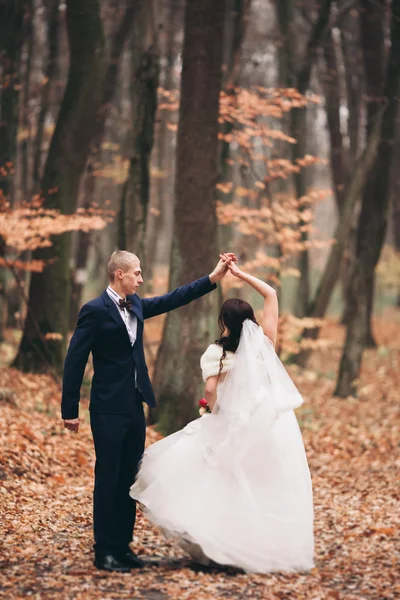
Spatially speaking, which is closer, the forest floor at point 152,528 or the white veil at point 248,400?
the forest floor at point 152,528

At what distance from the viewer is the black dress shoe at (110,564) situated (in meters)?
5.39

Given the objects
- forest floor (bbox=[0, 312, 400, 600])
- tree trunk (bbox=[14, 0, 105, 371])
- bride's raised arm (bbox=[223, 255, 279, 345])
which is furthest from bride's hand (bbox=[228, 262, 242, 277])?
tree trunk (bbox=[14, 0, 105, 371])

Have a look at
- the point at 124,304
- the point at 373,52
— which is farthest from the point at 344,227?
the point at 124,304

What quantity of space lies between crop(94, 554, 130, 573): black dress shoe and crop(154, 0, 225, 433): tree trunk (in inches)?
189

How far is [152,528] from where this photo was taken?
270 inches

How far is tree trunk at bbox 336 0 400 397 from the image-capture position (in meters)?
14.5

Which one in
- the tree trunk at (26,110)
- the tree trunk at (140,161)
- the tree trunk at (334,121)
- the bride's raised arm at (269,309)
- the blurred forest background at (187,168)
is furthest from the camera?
the tree trunk at (334,121)

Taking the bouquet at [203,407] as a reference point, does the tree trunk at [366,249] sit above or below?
above

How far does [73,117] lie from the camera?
13289mm

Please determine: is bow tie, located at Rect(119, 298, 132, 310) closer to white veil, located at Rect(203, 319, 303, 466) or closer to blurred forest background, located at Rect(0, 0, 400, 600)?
white veil, located at Rect(203, 319, 303, 466)

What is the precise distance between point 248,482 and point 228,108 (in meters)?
9.72

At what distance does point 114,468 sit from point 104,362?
792 millimetres

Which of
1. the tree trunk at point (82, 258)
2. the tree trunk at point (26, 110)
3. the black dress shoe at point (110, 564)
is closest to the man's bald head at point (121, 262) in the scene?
the black dress shoe at point (110, 564)

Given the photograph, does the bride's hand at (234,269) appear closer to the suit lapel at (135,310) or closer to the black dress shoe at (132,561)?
the suit lapel at (135,310)
